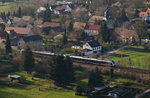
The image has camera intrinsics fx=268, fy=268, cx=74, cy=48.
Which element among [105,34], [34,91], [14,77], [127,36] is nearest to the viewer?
[34,91]

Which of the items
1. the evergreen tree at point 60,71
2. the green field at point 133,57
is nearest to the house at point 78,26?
the green field at point 133,57

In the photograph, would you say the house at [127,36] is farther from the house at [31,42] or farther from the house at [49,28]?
the house at [31,42]

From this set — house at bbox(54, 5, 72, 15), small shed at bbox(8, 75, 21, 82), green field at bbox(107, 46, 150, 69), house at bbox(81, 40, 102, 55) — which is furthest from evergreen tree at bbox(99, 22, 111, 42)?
house at bbox(54, 5, 72, 15)

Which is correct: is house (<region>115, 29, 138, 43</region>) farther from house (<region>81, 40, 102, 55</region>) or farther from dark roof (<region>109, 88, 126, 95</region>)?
dark roof (<region>109, 88, 126, 95</region>)

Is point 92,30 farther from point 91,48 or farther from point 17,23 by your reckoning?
point 17,23

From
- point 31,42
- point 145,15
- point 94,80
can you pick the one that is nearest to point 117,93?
point 94,80

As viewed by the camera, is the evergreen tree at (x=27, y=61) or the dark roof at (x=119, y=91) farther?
the evergreen tree at (x=27, y=61)
